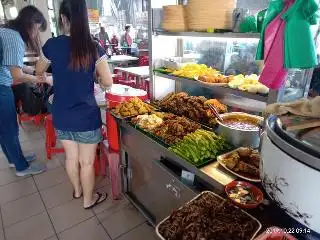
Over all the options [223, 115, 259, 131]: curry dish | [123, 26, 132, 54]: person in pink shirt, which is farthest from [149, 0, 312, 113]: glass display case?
[123, 26, 132, 54]: person in pink shirt

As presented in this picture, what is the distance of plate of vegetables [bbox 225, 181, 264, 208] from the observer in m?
1.15

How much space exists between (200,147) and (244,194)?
431mm

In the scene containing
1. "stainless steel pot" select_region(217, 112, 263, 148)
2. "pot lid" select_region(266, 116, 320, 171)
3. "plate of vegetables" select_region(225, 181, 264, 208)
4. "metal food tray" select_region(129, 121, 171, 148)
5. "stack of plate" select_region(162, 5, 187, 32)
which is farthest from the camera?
"stack of plate" select_region(162, 5, 187, 32)

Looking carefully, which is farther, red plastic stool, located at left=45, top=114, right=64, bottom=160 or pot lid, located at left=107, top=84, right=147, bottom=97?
red plastic stool, located at left=45, top=114, right=64, bottom=160

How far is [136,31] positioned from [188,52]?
9.71m

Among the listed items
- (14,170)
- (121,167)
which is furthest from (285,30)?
(14,170)

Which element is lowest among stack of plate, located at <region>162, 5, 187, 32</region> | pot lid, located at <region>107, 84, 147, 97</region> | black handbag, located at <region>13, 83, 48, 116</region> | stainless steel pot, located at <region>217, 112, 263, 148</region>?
black handbag, located at <region>13, 83, 48, 116</region>

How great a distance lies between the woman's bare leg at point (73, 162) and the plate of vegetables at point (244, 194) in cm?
152

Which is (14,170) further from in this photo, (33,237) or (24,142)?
(33,237)

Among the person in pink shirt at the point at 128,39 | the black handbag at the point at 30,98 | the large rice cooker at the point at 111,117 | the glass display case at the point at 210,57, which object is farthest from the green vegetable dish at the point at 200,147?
the person in pink shirt at the point at 128,39

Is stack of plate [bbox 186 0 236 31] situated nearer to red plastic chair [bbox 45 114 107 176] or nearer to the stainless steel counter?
the stainless steel counter

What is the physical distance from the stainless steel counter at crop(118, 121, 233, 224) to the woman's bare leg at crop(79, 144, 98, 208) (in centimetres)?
30

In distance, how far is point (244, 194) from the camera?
121 centimetres

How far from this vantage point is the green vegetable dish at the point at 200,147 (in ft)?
5.03
